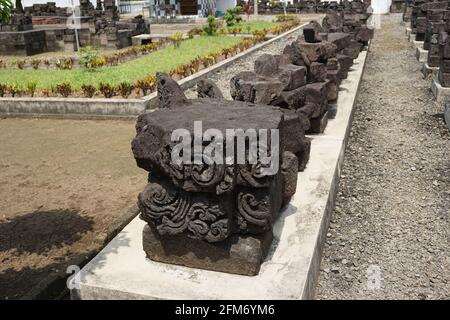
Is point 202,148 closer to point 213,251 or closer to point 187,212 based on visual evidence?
point 187,212

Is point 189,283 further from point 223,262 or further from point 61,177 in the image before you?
point 61,177

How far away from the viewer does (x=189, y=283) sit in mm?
3195

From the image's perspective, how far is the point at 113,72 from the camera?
12.5m

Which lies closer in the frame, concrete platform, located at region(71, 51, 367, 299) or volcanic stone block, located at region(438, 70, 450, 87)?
concrete platform, located at region(71, 51, 367, 299)

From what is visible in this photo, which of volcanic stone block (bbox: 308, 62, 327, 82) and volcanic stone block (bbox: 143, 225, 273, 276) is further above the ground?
volcanic stone block (bbox: 308, 62, 327, 82)

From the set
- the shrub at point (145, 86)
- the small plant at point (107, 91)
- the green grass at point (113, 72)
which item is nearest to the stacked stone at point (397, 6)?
the green grass at point (113, 72)

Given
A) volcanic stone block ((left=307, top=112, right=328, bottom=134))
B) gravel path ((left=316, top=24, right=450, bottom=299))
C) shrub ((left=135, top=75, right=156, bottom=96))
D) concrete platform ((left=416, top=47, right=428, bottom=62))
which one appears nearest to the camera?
gravel path ((left=316, top=24, right=450, bottom=299))

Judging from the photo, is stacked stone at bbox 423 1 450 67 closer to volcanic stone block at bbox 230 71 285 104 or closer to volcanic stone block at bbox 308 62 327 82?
volcanic stone block at bbox 308 62 327 82

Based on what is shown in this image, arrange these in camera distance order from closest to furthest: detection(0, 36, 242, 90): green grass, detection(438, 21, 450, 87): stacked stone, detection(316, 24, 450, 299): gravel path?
1. detection(316, 24, 450, 299): gravel path
2. detection(438, 21, 450, 87): stacked stone
3. detection(0, 36, 242, 90): green grass

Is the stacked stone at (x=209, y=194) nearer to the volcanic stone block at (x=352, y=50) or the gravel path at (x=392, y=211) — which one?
the gravel path at (x=392, y=211)

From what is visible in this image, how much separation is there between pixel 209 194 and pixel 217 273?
22.6 inches

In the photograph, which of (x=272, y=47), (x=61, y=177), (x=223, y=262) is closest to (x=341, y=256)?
(x=223, y=262)

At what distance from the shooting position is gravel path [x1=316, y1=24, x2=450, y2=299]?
372cm

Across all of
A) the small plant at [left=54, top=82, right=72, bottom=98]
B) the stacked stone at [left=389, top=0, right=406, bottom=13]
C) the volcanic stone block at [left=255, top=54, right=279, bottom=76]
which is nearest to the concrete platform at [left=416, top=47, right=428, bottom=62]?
the volcanic stone block at [left=255, top=54, right=279, bottom=76]
